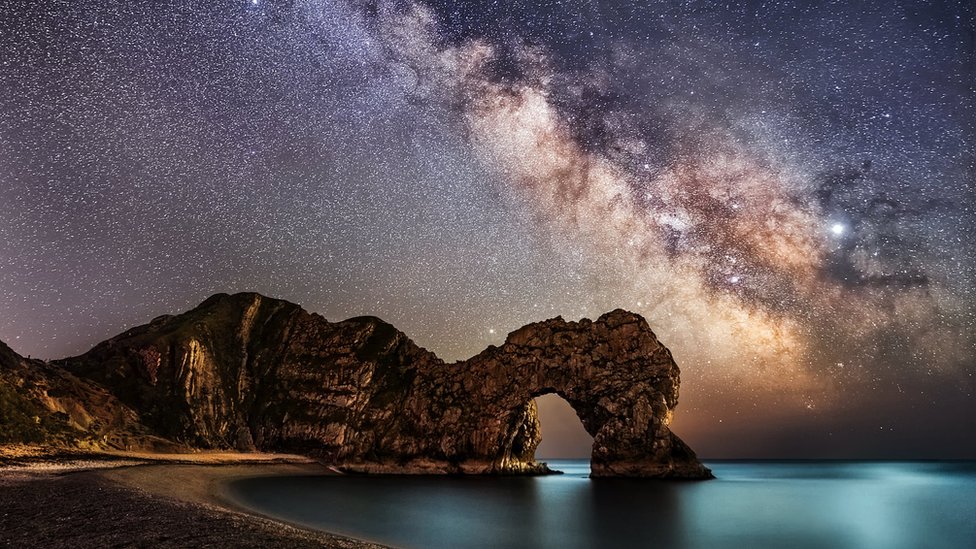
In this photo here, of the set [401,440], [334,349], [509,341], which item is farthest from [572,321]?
[334,349]

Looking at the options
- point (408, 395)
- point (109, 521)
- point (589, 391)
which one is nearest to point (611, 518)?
point (109, 521)

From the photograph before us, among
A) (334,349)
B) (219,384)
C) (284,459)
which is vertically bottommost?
(284,459)

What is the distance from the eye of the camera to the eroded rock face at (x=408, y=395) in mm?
97812

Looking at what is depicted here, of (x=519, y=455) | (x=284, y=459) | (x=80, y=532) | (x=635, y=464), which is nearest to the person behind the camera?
(x=80, y=532)

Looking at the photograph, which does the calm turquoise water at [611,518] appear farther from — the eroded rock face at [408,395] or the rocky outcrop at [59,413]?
the eroded rock face at [408,395]

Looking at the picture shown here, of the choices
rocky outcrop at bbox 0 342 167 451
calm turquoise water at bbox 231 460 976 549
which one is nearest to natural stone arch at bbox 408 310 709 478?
calm turquoise water at bbox 231 460 976 549

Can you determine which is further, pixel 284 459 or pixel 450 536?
pixel 284 459

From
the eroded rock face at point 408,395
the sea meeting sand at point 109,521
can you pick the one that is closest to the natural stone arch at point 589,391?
the eroded rock face at point 408,395

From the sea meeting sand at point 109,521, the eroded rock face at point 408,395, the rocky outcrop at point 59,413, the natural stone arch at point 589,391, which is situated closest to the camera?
the sea meeting sand at point 109,521

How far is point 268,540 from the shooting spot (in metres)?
18.4

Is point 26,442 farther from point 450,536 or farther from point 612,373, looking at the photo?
point 612,373

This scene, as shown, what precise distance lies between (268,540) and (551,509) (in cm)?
3579

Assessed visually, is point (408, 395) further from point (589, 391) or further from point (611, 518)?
point (611, 518)

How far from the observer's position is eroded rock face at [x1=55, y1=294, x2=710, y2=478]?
3851 inches
